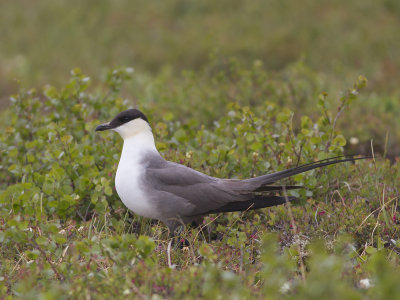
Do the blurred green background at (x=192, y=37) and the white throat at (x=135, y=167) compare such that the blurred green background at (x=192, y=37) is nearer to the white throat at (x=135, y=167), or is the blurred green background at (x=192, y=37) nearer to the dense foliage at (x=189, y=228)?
the dense foliage at (x=189, y=228)

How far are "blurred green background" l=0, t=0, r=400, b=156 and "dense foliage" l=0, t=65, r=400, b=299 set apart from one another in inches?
143

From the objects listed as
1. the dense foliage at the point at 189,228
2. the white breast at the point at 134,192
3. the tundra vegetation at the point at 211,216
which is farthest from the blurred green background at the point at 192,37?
the white breast at the point at 134,192

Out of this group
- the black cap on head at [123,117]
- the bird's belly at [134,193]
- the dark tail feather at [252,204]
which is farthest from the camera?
the black cap on head at [123,117]

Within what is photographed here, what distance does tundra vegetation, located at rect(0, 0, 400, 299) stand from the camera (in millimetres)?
2707

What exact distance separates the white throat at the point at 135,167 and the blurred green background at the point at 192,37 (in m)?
4.66

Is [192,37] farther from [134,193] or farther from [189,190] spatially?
[134,193]

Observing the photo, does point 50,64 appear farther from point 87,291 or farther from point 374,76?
point 87,291

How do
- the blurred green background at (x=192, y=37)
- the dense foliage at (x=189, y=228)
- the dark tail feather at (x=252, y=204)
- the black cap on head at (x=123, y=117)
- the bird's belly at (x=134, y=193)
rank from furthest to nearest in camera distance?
the blurred green background at (x=192, y=37) → the black cap on head at (x=123, y=117) → the dark tail feather at (x=252, y=204) → the bird's belly at (x=134, y=193) → the dense foliage at (x=189, y=228)

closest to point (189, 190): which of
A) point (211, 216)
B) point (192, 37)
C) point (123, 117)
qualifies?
point (211, 216)

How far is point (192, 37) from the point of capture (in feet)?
34.5

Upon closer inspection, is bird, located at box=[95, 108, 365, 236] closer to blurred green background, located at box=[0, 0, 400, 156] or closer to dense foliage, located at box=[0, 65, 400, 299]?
dense foliage, located at box=[0, 65, 400, 299]

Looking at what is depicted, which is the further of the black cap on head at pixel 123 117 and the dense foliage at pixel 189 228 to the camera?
the black cap on head at pixel 123 117

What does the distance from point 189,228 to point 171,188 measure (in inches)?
19.1

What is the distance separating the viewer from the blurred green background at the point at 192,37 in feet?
31.1
